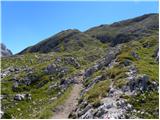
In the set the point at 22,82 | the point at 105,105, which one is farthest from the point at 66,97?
the point at 22,82

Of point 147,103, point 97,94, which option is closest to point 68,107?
point 97,94

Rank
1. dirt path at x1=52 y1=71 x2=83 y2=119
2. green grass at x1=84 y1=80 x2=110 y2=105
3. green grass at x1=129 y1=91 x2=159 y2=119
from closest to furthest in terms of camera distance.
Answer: green grass at x1=129 y1=91 x2=159 y2=119 → green grass at x1=84 y1=80 x2=110 y2=105 → dirt path at x1=52 y1=71 x2=83 y2=119

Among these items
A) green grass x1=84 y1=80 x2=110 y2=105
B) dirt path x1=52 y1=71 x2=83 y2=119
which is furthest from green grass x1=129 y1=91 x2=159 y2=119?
dirt path x1=52 y1=71 x2=83 y2=119

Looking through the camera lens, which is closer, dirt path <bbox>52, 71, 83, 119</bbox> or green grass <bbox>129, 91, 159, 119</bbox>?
green grass <bbox>129, 91, 159, 119</bbox>

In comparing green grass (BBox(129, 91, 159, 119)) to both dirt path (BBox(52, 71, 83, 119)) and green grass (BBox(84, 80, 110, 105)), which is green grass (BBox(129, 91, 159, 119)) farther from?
dirt path (BBox(52, 71, 83, 119))

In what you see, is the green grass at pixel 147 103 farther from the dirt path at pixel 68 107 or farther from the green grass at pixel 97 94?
the dirt path at pixel 68 107

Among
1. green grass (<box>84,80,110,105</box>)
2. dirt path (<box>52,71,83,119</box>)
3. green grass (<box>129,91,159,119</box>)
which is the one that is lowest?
dirt path (<box>52,71,83,119</box>)

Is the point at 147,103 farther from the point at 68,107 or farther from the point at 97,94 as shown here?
the point at 68,107

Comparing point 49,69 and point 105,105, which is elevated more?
point 105,105

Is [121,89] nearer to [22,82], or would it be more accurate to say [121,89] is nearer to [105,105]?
[105,105]

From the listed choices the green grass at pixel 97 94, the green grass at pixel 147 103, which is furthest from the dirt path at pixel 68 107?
the green grass at pixel 147 103

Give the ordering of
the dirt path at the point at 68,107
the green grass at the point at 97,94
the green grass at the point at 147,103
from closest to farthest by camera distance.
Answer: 1. the green grass at the point at 147,103
2. the green grass at the point at 97,94
3. the dirt path at the point at 68,107
